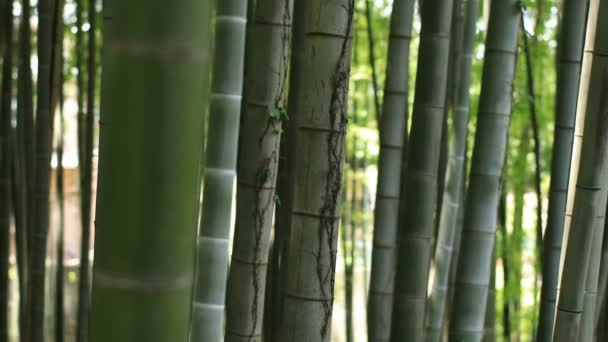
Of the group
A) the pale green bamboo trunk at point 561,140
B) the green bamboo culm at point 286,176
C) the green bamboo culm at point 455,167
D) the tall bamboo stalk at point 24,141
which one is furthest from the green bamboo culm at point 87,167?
the pale green bamboo trunk at point 561,140

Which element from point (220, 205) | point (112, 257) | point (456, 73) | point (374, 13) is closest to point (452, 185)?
point (456, 73)

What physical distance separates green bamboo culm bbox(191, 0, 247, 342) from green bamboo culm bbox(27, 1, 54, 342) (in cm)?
125

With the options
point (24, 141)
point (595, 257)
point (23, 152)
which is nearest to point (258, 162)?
point (595, 257)

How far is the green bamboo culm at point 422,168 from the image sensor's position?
2496mm

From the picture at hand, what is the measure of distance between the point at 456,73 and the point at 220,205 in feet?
A: 4.92

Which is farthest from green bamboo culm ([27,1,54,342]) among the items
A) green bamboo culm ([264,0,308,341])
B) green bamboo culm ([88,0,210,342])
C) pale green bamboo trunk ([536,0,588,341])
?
green bamboo culm ([88,0,210,342])

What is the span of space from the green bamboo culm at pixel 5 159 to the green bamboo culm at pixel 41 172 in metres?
0.78

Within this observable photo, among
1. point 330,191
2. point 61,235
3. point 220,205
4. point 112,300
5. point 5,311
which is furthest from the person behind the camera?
point 61,235

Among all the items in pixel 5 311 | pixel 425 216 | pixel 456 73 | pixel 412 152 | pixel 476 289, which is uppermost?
pixel 456 73

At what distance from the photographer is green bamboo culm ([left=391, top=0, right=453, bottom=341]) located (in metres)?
2.50

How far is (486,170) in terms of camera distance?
2.76m

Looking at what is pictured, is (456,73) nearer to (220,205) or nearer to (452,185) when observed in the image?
(452,185)

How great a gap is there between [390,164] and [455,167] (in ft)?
2.61

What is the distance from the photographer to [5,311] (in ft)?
15.9
